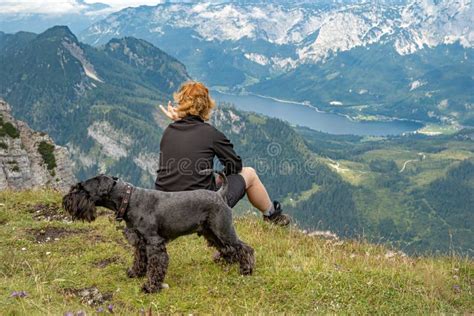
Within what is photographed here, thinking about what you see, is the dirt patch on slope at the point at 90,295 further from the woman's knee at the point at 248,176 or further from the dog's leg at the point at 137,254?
the woman's knee at the point at 248,176

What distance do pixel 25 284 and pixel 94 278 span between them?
148cm

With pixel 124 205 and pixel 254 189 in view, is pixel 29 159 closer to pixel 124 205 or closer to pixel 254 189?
pixel 254 189

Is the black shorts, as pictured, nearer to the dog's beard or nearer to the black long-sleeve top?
the black long-sleeve top

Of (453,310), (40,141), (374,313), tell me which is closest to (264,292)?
(374,313)

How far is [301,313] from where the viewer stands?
858 centimetres

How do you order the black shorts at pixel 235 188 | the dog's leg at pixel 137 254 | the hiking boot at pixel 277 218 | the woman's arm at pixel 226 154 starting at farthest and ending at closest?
the hiking boot at pixel 277 218, the black shorts at pixel 235 188, the woman's arm at pixel 226 154, the dog's leg at pixel 137 254

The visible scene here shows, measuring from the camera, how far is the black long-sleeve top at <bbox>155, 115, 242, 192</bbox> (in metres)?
10.6

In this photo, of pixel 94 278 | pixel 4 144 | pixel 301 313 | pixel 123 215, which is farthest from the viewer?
pixel 4 144

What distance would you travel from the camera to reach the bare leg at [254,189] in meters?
12.6

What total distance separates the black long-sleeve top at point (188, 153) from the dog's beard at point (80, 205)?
2.10m

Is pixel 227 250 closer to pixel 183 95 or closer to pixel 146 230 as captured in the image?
pixel 146 230

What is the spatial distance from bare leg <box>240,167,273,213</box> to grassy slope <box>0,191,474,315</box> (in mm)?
883

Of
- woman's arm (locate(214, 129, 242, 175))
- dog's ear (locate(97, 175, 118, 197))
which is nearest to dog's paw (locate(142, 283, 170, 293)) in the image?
dog's ear (locate(97, 175, 118, 197))

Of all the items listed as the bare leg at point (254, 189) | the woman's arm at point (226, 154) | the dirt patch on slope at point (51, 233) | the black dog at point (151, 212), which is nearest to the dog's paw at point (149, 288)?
the black dog at point (151, 212)
